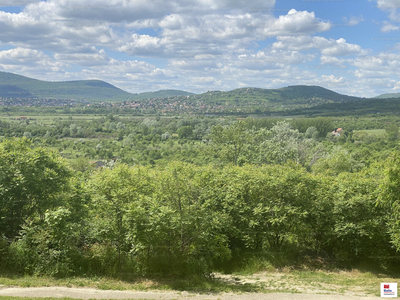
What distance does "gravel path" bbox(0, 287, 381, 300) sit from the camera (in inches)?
737

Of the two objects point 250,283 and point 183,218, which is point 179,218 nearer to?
point 183,218

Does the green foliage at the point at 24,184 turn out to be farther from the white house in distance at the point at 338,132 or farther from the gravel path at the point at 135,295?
the white house in distance at the point at 338,132

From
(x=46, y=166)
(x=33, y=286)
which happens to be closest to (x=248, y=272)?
(x=33, y=286)

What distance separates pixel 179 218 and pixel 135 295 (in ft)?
17.5

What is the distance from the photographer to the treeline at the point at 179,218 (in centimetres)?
2233

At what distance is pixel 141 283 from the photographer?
21.8 metres

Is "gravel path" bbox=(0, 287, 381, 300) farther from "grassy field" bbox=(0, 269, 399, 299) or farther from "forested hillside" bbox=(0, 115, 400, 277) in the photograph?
"forested hillside" bbox=(0, 115, 400, 277)

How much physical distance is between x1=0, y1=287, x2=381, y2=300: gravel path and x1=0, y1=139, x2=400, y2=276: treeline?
2.67 meters

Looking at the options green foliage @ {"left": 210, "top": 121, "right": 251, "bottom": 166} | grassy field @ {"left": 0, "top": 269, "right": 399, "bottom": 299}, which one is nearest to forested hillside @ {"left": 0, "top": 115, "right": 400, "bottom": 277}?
grassy field @ {"left": 0, "top": 269, "right": 399, "bottom": 299}

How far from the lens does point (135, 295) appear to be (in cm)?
1936

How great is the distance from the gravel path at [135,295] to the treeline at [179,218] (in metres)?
2.67

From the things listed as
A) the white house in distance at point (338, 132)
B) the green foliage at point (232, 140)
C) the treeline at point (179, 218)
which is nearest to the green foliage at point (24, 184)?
the treeline at point (179, 218)

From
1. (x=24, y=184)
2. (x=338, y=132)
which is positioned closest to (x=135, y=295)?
(x=24, y=184)

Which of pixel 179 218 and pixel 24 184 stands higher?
pixel 24 184
